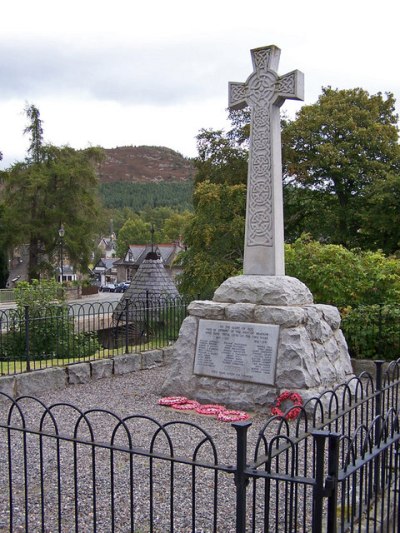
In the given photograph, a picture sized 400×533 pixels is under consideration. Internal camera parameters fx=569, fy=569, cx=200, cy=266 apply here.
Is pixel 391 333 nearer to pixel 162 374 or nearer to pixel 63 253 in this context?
pixel 162 374

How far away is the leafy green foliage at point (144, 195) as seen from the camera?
166 m

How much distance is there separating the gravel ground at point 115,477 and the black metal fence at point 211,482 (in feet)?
0.04

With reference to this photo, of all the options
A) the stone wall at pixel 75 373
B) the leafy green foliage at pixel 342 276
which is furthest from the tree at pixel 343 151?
the stone wall at pixel 75 373

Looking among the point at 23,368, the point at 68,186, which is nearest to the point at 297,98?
the point at 23,368

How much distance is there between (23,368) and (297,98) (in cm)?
598

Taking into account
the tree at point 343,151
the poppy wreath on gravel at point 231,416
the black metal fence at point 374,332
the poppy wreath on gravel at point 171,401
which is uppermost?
the tree at point 343,151

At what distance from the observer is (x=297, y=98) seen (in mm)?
7785

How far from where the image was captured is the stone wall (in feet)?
27.5

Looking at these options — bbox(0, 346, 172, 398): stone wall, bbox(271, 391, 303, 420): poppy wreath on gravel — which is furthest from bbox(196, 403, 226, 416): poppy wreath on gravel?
bbox(0, 346, 172, 398): stone wall

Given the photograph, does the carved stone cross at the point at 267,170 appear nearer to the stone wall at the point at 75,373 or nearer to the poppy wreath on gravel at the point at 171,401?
the poppy wreath on gravel at the point at 171,401

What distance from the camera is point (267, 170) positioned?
776 centimetres

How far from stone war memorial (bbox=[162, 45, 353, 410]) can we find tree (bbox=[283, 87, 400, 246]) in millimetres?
16352

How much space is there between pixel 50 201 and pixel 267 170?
34329mm

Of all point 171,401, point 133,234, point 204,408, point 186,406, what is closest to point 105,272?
point 133,234
